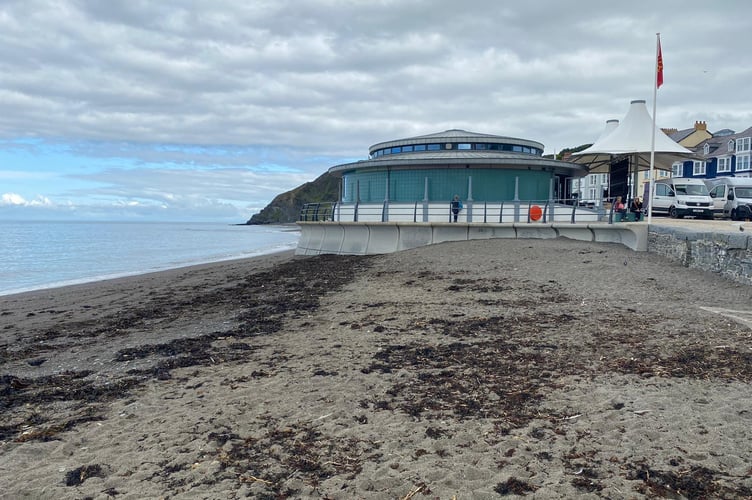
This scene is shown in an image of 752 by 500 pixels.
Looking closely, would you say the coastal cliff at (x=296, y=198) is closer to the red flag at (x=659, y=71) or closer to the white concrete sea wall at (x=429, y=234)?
the white concrete sea wall at (x=429, y=234)

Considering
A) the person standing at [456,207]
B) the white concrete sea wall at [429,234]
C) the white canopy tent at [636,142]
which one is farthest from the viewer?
the white canopy tent at [636,142]

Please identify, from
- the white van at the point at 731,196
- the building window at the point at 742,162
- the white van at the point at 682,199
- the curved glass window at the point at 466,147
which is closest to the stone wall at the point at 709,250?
the white van at the point at 682,199

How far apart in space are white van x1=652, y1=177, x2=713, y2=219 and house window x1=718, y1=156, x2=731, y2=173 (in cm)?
3875

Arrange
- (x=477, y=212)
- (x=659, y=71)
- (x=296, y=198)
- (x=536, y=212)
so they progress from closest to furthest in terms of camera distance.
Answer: (x=659, y=71)
(x=536, y=212)
(x=477, y=212)
(x=296, y=198)

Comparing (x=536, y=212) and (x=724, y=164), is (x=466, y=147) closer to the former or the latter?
(x=536, y=212)

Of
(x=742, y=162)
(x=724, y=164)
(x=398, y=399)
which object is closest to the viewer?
(x=398, y=399)

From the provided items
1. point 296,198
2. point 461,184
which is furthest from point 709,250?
point 296,198

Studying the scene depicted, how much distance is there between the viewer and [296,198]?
15275 centimetres

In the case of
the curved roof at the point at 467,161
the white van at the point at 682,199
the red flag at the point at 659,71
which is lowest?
the white van at the point at 682,199

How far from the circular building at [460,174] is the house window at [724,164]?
139 feet

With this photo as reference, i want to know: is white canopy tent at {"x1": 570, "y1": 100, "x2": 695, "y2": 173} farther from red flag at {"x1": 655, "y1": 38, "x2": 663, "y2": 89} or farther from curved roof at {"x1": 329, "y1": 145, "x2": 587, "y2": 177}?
red flag at {"x1": 655, "y1": 38, "x2": 663, "y2": 89}

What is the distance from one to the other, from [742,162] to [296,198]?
371 ft

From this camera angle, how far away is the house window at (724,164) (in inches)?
2370

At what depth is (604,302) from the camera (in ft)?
35.2
